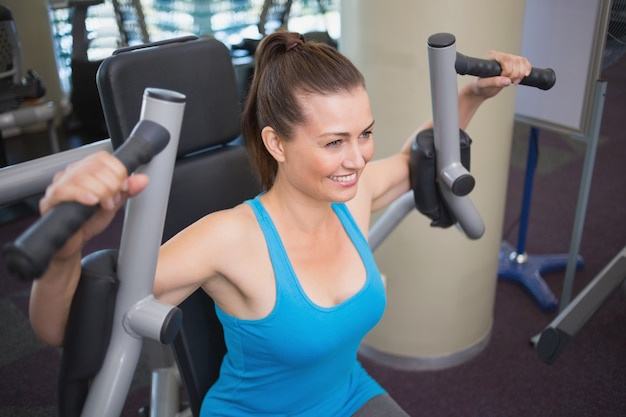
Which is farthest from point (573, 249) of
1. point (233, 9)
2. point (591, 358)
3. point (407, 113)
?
point (233, 9)

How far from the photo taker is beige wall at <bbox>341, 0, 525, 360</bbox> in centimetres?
189

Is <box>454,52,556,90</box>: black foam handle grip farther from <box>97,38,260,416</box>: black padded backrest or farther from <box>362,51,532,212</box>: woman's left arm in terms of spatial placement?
<box>97,38,260,416</box>: black padded backrest

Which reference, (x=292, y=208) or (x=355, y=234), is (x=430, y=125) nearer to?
(x=355, y=234)

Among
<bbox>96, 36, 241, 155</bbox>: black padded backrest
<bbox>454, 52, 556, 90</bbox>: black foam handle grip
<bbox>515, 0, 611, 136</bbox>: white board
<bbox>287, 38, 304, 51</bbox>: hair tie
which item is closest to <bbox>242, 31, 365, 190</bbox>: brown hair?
<bbox>287, 38, 304, 51</bbox>: hair tie

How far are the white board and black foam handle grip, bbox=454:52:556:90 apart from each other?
753mm

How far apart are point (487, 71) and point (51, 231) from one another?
1.00 m

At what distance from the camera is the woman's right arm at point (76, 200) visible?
777 mm

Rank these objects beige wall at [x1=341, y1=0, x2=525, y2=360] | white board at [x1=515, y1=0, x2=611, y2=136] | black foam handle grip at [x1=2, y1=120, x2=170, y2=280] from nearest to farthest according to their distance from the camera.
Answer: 1. black foam handle grip at [x1=2, y1=120, x2=170, y2=280]
2. beige wall at [x1=341, y1=0, x2=525, y2=360]
3. white board at [x1=515, y1=0, x2=611, y2=136]

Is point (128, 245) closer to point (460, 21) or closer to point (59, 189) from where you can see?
point (59, 189)

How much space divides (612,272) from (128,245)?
1240 millimetres

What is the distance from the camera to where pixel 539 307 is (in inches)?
105

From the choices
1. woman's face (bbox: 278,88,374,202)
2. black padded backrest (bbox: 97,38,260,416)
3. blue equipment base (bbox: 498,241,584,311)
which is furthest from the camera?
blue equipment base (bbox: 498,241,584,311)

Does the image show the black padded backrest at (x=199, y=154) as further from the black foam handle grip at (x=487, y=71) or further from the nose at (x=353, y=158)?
the black foam handle grip at (x=487, y=71)

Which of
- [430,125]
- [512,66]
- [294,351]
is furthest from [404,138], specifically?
[294,351]
